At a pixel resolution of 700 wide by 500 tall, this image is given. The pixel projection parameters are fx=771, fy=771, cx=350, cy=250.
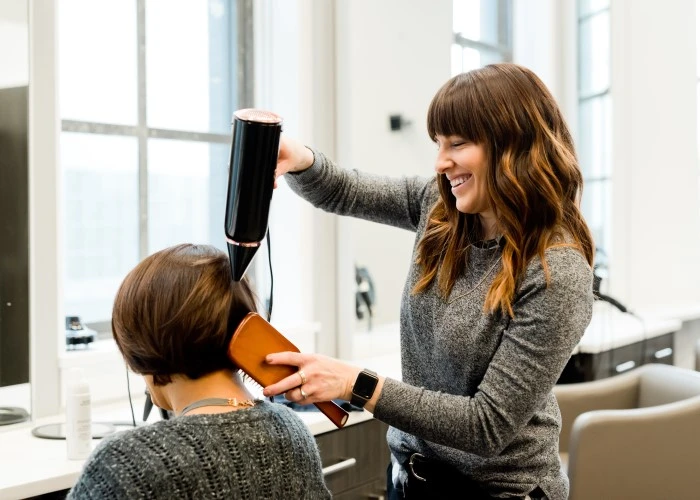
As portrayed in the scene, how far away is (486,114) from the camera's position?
50.2 inches

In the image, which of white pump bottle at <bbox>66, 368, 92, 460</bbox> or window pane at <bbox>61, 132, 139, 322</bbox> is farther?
window pane at <bbox>61, 132, 139, 322</bbox>

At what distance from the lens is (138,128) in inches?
96.1

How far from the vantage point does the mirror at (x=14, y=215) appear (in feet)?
6.13

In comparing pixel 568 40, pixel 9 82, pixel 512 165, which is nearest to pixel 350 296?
pixel 9 82

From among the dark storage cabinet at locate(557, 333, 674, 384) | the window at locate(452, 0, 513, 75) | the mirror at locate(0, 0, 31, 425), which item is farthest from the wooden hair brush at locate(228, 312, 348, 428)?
the window at locate(452, 0, 513, 75)

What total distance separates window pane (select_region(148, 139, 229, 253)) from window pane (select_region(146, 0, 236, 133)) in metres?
0.08

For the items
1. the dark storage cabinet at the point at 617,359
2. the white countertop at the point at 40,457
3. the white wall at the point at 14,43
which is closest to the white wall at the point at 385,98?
the dark storage cabinet at the point at 617,359

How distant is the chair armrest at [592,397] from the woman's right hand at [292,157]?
5.33 ft

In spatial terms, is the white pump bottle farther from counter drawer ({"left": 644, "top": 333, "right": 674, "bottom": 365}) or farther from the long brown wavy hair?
counter drawer ({"left": 644, "top": 333, "right": 674, "bottom": 365})

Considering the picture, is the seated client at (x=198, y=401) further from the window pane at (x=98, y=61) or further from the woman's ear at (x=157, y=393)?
the window pane at (x=98, y=61)

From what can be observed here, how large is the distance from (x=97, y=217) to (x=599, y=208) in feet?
10.0

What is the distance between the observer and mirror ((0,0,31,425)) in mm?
1868

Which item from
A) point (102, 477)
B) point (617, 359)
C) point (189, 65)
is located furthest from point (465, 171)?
point (617, 359)

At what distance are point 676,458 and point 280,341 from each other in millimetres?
1721
